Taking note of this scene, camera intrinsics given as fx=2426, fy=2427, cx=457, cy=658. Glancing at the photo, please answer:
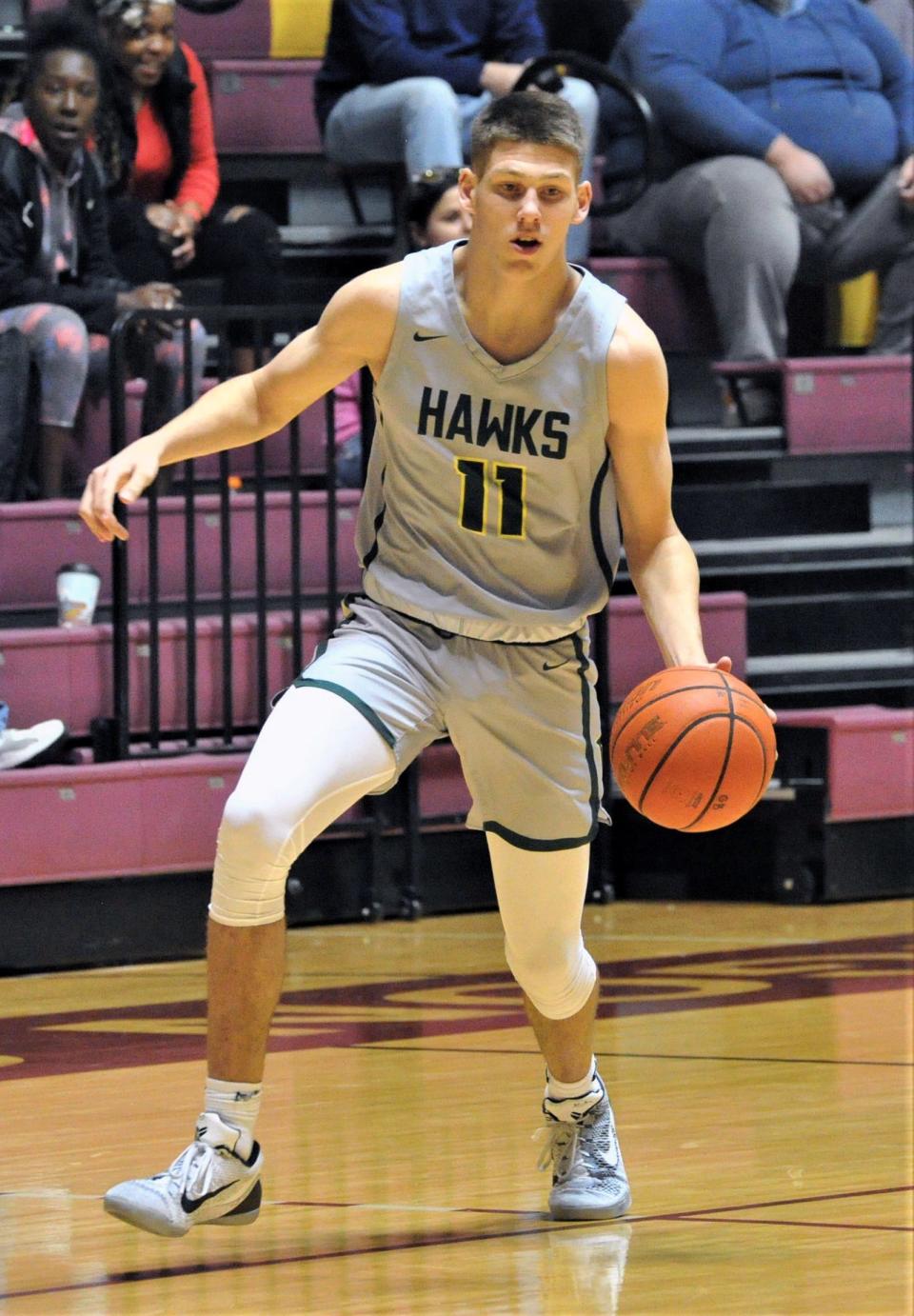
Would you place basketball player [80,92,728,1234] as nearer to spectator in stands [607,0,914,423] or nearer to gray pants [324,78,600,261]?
gray pants [324,78,600,261]

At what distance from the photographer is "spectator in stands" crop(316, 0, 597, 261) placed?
312 inches

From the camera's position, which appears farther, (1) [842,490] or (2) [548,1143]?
(1) [842,490]

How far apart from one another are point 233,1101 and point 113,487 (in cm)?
86

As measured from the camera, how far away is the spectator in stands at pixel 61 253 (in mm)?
6914

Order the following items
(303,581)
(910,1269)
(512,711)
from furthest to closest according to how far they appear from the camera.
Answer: (303,581) < (512,711) < (910,1269)

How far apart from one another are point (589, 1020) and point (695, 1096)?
86 centimetres

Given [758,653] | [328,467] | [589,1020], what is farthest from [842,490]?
[589,1020]

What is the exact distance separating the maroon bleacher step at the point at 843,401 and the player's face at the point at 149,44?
7.06 feet

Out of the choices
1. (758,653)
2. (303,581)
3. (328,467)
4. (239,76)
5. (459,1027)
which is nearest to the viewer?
(459,1027)

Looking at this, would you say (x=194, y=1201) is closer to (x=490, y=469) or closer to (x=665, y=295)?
(x=490, y=469)

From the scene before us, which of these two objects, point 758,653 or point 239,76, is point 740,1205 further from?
point 239,76

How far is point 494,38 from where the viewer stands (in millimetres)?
8383

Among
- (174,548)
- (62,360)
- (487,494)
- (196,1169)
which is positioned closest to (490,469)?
(487,494)

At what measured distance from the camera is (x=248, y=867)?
330 centimetres
